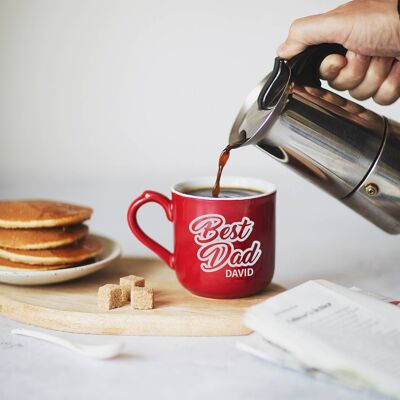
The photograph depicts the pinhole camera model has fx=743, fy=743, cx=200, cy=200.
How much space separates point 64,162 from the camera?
2736 mm

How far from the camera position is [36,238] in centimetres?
129

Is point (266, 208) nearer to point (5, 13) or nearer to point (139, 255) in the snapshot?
point (139, 255)

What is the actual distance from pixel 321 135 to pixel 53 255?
1.63ft

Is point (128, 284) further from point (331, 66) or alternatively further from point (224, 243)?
point (331, 66)

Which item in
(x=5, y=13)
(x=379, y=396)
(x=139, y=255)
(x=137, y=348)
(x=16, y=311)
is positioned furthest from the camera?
(x=5, y=13)

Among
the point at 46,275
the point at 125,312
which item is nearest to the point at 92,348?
the point at 125,312

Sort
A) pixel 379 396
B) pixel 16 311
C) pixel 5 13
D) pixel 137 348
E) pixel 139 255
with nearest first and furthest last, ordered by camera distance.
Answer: pixel 379 396 → pixel 137 348 → pixel 16 311 → pixel 139 255 → pixel 5 13

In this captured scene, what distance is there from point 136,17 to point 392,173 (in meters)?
1.70

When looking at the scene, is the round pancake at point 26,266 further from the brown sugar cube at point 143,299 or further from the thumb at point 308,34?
the thumb at point 308,34

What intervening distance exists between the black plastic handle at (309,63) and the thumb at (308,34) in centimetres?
1

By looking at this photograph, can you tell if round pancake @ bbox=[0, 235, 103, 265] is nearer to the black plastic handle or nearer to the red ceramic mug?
the red ceramic mug

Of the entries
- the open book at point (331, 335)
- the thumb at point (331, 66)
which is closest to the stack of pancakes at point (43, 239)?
the open book at point (331, 335)

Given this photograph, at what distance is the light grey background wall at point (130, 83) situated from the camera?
8.80ft

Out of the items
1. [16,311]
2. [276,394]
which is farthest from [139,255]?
[276,394]
